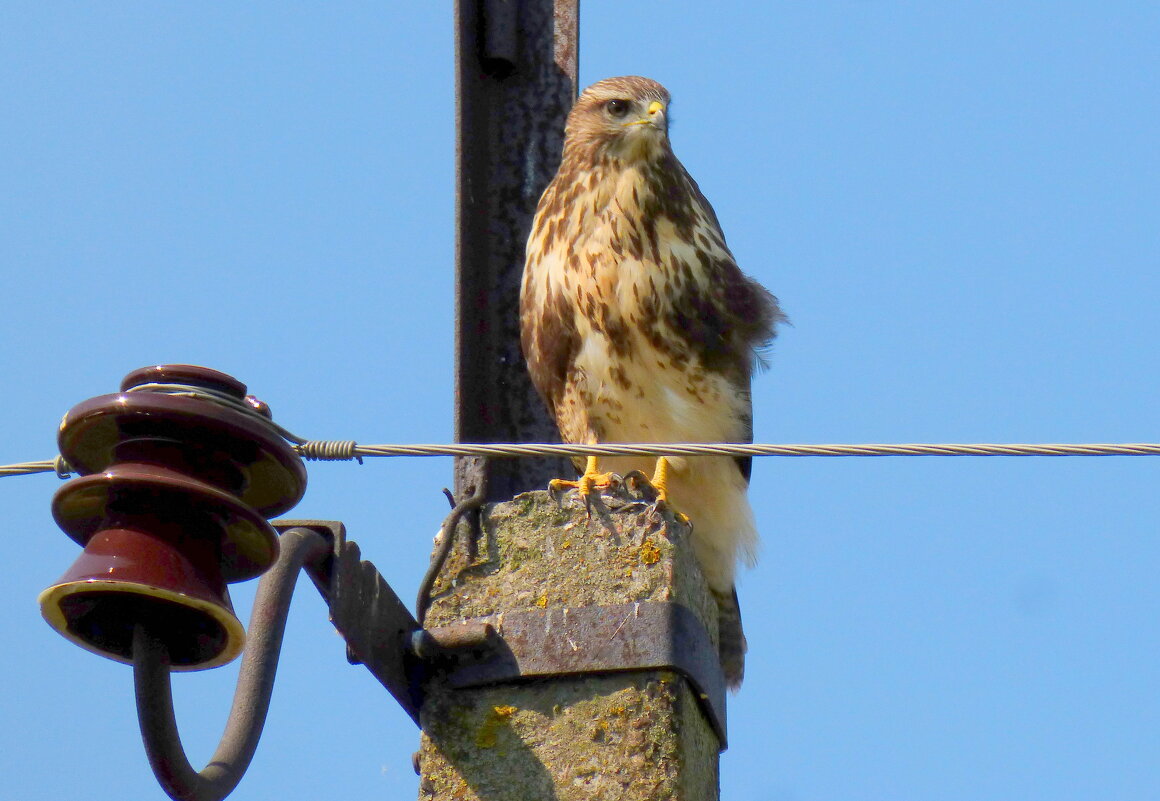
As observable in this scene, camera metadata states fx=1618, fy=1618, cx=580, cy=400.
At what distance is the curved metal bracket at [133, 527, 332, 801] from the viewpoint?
76.7 inches

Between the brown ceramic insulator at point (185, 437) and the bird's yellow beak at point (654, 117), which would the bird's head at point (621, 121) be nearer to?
the bird's yellow beak at point (654, 117)

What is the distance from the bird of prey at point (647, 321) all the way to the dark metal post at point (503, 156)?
22 centimetres

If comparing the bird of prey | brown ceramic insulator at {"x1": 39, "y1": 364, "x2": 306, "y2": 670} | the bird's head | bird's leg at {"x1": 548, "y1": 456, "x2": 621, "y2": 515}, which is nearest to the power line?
bird's leg at {"x1": 548, "y1": 456, "x2": 621, "y2": 515}

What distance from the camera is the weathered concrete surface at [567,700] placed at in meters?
2.46

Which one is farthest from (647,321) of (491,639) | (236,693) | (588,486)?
(236,693)

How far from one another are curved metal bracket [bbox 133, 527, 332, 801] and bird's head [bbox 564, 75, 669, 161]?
236 cm

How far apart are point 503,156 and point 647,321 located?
2.00 feet

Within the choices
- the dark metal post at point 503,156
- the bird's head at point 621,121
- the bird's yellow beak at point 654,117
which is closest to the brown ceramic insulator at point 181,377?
the dark metal post at point 503,156

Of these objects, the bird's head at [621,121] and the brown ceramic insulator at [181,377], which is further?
the bird's head at [621,121]

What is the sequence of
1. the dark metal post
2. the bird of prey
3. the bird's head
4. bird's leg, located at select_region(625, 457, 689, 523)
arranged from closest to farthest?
bird's leg, located at select_region(625, 457, 689, 523)
the dark metal post
the bird of prey
the bird's head

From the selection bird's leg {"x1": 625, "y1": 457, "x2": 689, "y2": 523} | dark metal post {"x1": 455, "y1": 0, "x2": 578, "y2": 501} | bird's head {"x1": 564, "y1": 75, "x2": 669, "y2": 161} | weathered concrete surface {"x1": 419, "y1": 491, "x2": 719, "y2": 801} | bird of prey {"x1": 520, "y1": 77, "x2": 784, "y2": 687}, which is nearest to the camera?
weathered concrete surface {"x1": 419, "y1": 491, "x2": 719, "y2": 801}

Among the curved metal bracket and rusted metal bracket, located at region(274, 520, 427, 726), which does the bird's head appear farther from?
the curved metal bracket

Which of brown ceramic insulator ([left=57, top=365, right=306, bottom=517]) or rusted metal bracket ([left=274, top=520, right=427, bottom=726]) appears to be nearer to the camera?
brown ceramic insulator ([left=57, top=365, right=306, bottom=517])

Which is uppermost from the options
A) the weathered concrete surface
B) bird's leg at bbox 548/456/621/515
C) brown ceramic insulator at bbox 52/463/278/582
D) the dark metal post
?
the dark metal post
